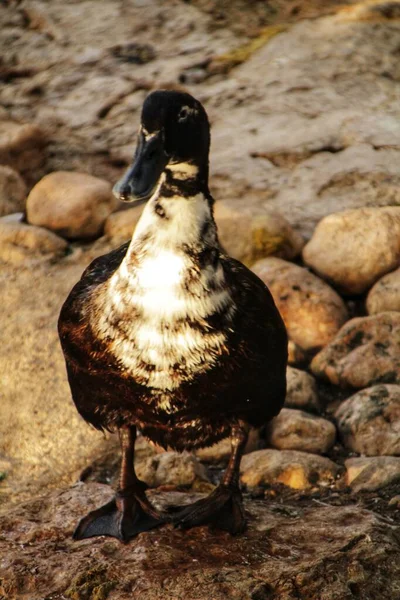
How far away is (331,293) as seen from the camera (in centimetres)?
551

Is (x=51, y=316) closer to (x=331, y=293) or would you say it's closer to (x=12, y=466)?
(x=12, y=466)

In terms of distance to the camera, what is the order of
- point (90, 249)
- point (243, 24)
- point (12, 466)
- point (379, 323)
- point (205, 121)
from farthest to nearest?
point (243, 24)
point (90, 249)
point (379, 323)
point (12, 466)
point (205, 121)

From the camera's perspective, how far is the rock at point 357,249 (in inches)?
224

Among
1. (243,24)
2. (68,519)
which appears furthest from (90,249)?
(243,24)

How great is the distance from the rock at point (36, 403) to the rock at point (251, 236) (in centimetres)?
100

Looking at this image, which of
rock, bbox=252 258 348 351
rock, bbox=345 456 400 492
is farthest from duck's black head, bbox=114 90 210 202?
rock, bbox=252 258 348 351

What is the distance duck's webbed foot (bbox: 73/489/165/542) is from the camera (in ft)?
11.7

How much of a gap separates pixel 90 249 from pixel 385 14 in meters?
3.81

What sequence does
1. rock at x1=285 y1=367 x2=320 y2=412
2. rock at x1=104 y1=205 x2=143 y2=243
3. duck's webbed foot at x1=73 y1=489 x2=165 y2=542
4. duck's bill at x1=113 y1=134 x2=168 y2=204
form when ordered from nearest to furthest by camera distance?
1. duck's bill at x1=113 y1=134 x2=168 y2=204
2. duck's webbed foot at x1=73 y1=489 x2=165 y2=542
3. rock at x1=285 y1=367 x2=320 y2=412
4. rock at x1=104 y1=205 x2=143 y2=243


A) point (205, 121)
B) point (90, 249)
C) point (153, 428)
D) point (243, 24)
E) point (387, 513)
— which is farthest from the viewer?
point (243, 24)

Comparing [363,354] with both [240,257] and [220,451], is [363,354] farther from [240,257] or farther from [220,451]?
[240,257]

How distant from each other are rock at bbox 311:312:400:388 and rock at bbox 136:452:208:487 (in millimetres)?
996

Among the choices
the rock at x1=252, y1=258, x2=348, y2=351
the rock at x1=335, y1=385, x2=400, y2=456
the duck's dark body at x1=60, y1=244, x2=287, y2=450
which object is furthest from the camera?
the rock at x1=252, y1=258, x2=348, y2=351

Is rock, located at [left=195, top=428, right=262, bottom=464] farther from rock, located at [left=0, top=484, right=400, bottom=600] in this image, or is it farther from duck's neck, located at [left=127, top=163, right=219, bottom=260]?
duck's neck, located at [left=127, top=163, right=219, bottom=260]
